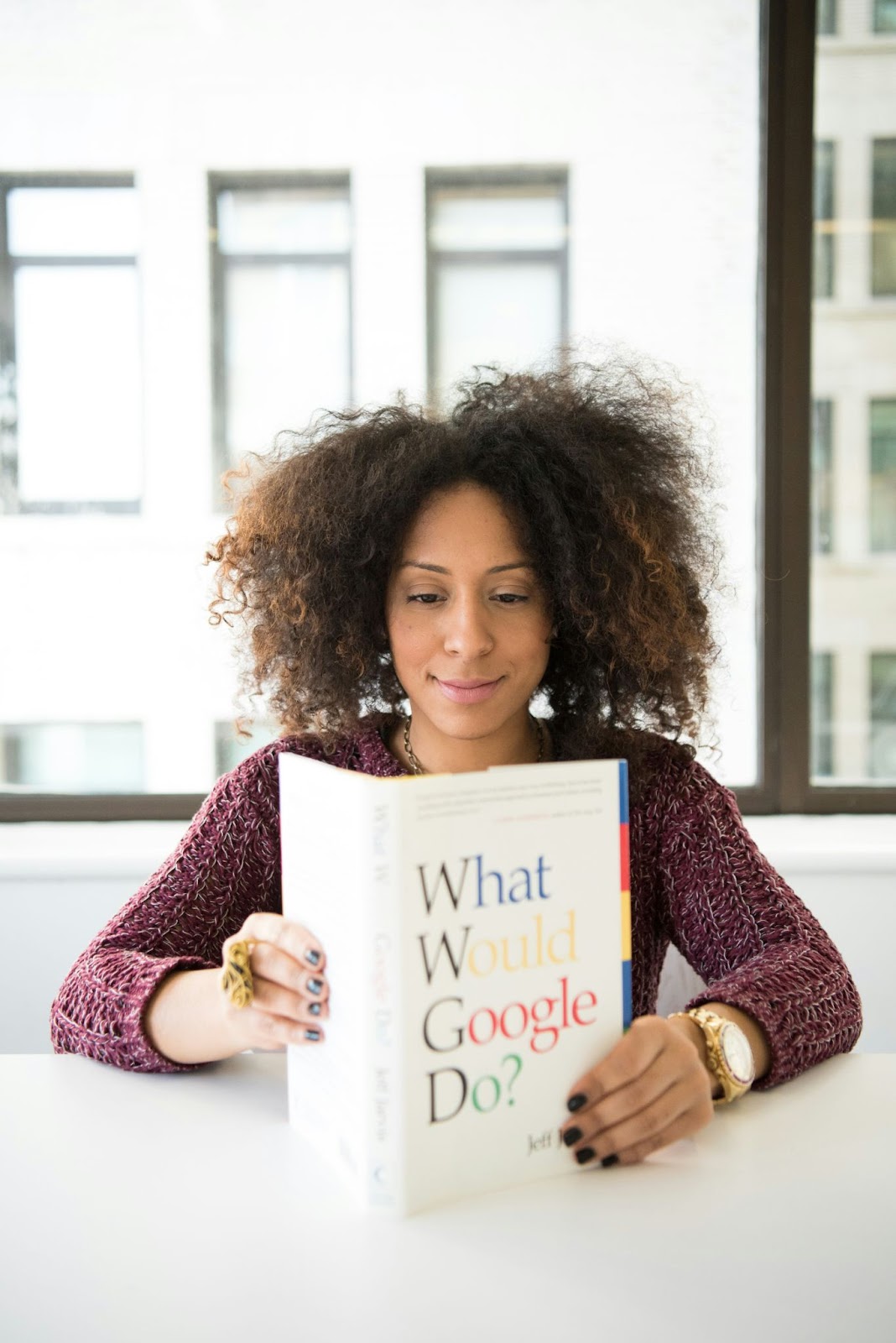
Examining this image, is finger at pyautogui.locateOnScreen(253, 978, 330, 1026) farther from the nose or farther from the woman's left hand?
the nose

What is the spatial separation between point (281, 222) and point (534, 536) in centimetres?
151

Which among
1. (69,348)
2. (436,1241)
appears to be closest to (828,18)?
(69,348)

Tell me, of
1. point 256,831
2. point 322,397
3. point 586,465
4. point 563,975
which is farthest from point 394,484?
point 322,397

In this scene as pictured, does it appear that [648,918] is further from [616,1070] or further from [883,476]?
[883,476]

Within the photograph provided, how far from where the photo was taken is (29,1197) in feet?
2.47

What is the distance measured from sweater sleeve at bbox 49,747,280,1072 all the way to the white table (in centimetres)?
Answer: 10

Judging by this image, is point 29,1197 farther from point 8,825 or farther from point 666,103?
point 666,103

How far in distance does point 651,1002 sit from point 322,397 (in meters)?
1.61

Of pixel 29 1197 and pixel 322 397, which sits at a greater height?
pixel 322 397

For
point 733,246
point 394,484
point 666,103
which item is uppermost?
point 666,103

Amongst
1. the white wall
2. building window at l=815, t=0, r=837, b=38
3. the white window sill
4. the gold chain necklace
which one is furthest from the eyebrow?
building window at l=815, t=0, r=837, b=38

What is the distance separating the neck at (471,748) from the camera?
1.29m

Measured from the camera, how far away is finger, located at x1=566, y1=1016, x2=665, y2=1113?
76 cm

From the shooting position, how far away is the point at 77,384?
2387mm
